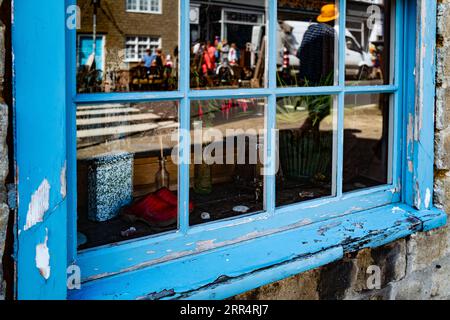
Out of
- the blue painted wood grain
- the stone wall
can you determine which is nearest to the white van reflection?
the stone wall

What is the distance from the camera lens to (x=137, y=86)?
239cm

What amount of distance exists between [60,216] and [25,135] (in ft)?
0.75

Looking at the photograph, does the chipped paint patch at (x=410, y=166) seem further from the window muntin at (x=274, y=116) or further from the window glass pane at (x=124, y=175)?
the window glass pane at (x=124, y=175)

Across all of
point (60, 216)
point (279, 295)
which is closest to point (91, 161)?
point (60, 216)

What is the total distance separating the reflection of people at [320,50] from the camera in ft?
8.03

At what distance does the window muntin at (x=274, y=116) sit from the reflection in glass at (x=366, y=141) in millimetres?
60

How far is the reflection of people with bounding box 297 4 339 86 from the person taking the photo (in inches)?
96.3

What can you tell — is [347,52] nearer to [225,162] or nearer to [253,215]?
[225,162]

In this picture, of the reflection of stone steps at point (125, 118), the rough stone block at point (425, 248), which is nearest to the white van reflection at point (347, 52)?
the rough stone block at point (425, 248)

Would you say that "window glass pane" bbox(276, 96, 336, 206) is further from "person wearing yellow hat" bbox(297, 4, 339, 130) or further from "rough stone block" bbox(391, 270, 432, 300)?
"rough stone block" bbox(391, 270, 432, 300)

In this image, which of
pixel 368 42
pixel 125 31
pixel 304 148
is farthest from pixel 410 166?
pixel 125 31

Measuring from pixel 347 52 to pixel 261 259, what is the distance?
1.19m

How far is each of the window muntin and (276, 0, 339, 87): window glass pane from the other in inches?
3.6

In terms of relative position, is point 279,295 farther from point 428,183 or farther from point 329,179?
point 428,183
